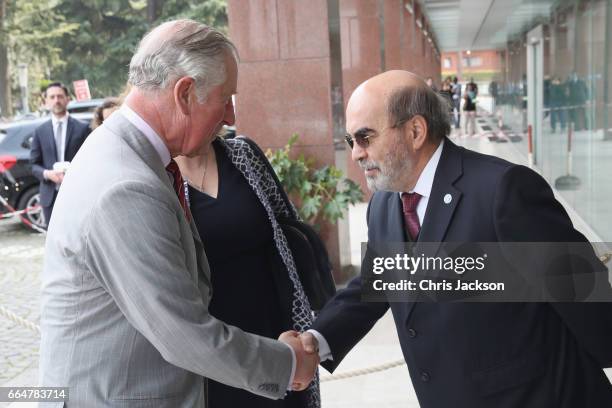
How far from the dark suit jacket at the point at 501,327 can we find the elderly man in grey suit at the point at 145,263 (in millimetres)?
465

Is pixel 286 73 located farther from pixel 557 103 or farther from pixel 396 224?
pixel 557 103

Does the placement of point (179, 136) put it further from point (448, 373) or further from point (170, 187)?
point (448, 373)

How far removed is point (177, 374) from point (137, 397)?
118 millimetres

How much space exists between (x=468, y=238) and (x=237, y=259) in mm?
1128

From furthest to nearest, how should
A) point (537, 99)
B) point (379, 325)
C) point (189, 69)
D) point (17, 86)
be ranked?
point (17, 86), point (537, 99), point (379, 325), point (189, 69)

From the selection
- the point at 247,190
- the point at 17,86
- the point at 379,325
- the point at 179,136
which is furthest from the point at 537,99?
the point at 17,86

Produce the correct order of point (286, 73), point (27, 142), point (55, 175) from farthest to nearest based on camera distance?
1. point (27, 142)
2. point (55, 175)
3. point (286, 73)

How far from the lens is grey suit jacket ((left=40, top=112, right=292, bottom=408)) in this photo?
5.69ft

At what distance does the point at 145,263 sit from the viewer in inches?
68.6

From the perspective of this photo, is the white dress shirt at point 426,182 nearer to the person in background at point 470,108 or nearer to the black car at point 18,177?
the black car at point 18,177

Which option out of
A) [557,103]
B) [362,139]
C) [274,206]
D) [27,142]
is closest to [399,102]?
[362,139]

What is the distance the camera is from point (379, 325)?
6.41m

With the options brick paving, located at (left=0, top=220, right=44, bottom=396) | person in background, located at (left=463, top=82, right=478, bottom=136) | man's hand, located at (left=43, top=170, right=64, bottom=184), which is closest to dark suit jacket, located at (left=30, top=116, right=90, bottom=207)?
→ man's hand, located at (left=43, top=170, right=64, bottom=184)

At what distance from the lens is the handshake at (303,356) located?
2225mm
